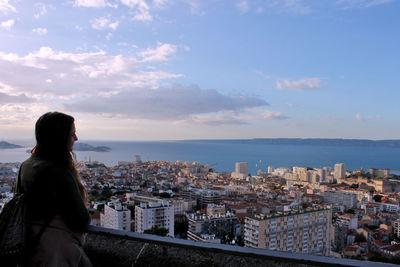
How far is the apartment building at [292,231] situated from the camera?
722cm

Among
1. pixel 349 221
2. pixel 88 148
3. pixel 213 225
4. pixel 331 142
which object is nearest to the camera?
pixel 213 225

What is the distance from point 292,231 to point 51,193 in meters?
7.76

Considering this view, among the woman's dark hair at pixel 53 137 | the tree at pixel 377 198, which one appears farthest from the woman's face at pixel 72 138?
the tree at pixel 377 198

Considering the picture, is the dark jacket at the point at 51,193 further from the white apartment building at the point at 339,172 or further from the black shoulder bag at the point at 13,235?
the white apartment building at the point at 339,172

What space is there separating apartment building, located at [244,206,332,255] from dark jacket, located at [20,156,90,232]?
6953 millimetres

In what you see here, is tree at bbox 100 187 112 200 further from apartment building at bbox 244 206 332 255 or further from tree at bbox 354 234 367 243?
tree at bbox 354 234 367 243

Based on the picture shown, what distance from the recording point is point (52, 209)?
2.00 ft

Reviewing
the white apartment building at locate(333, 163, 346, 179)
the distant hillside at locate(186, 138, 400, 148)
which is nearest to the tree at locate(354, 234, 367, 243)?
the white apartment building at locate(333, 163, 346, 179)

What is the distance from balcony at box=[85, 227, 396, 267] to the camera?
78 centimetres

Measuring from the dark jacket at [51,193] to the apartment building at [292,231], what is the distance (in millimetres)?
6953

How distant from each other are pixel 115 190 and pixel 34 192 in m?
15.2

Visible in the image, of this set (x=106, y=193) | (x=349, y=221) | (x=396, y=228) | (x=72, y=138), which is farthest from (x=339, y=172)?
(x=72, y=138)

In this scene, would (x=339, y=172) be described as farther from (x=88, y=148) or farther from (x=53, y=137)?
(x=88, y=148)

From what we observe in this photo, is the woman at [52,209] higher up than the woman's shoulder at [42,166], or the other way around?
the woman's shoulder at [42,166]
